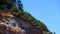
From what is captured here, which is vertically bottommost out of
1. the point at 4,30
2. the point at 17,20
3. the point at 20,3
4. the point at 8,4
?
the point at 4,30

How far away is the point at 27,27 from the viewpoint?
2812 centimetres

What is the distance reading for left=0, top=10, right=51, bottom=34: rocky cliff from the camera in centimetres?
2481

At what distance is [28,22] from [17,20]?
1.80 meters

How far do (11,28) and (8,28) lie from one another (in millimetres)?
376

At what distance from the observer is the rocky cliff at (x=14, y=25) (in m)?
24.8

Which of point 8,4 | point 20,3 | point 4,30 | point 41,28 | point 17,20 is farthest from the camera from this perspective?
point 20,3

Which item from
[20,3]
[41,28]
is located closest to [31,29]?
[41,28]

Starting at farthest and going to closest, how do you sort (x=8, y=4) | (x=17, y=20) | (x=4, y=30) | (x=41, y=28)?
1. (x=41, y=28)
2. (x=8, y=4)
3. (x=17, y=20)
4. (x=4, y=30)

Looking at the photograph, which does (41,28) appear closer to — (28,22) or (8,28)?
(28,22)

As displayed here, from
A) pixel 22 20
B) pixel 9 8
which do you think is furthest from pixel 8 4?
pixel 22 20

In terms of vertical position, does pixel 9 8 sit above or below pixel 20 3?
below

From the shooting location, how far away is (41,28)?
104 feet

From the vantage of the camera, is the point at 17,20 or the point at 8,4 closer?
the point at 17,20

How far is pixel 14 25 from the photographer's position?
1036 inches
